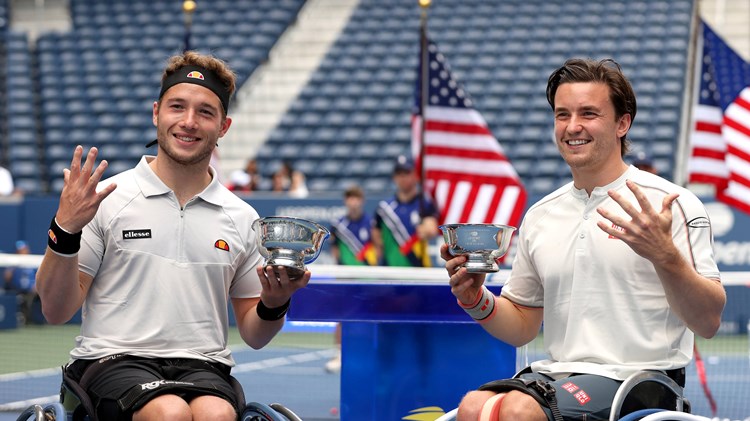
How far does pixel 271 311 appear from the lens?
3.99 metres

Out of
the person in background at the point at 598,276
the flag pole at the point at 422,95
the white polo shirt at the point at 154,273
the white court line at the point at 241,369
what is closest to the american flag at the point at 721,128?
the flag pole at the point at 422,95

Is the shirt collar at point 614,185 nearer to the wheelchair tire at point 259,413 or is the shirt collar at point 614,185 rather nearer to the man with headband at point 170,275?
the man with headband at point 170,275

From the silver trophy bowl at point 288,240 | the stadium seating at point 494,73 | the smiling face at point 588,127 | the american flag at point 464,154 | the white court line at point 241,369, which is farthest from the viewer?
the stadium seating at point 494,73

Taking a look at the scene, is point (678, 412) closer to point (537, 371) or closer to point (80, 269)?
point (537, 371)

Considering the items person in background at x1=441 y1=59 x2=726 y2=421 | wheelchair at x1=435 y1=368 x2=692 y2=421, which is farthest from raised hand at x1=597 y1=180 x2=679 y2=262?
wheelchair at x1=435 y1=368 x2=692 y2=421

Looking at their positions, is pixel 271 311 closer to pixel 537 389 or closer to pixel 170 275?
pixel 170 275

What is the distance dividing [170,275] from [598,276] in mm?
1502

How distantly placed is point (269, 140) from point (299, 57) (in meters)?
2.86

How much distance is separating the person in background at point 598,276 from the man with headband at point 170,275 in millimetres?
805

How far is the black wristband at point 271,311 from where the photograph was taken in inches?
157

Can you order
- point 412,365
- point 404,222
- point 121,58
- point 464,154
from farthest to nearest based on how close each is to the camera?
point 121,58, point 404,222, point 464,154, point 412,365

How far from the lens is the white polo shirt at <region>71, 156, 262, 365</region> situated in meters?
3.99

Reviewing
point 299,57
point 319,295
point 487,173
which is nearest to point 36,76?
point 299,57

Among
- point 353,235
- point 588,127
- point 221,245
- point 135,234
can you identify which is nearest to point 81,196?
point 135,234
